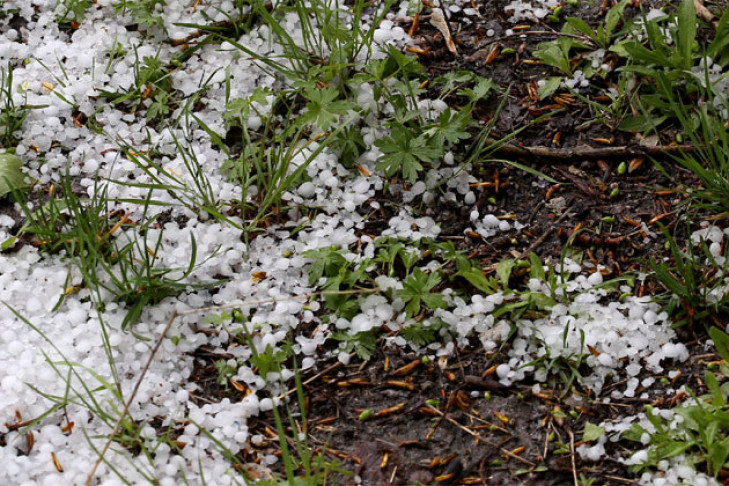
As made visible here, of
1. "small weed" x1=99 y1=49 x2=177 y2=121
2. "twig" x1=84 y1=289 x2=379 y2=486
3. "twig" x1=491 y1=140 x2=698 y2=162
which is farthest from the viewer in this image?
"small weed" x1=99 y1=49 x2=177 y2=121

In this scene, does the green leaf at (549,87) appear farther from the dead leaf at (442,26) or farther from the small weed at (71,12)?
the small weed at (71,12)

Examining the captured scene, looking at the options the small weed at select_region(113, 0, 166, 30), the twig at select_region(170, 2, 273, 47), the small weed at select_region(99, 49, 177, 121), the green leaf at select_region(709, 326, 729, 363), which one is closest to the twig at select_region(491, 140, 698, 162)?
the green leaf at select_region(709, 326, 729, 363)

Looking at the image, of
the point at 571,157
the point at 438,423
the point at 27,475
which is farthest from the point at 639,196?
the point at 27,475

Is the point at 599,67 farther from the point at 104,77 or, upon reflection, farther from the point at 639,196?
the point at 104,77

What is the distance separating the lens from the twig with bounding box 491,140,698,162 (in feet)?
9.34

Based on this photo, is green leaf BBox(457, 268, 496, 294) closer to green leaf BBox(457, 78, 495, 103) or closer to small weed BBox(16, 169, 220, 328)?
green leaf BBox(457, 78, 495, 103)

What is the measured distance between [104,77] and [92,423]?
4.64 ft

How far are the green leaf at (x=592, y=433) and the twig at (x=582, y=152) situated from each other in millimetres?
1012

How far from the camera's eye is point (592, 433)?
2312 millimetres

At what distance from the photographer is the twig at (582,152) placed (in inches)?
112

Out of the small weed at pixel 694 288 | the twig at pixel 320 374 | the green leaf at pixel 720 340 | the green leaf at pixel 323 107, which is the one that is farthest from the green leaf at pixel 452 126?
the green leaf at pixel 720 340

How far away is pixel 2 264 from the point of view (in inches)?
106

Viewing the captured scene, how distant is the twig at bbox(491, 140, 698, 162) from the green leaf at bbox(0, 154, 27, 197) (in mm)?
1687

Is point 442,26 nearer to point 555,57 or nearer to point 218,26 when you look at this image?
point 555,57
